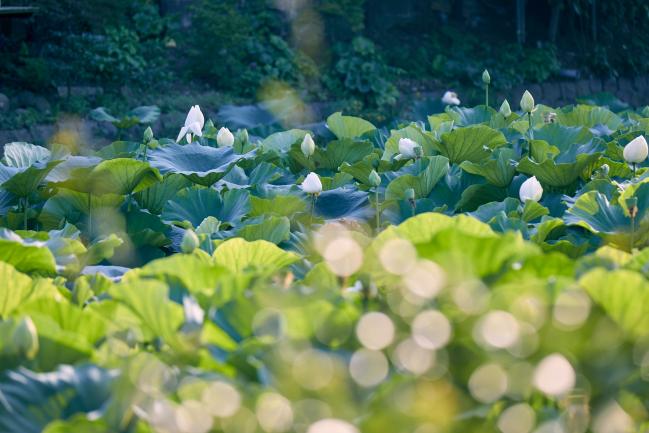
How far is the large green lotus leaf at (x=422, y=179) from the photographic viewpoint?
2.43 metres

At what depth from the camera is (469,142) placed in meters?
2.81

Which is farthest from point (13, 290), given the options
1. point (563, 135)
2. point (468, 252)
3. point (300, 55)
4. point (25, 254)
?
point (300, 55)

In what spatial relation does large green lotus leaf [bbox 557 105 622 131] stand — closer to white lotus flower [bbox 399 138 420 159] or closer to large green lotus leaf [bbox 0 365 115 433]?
white lotus flower [bbox 399 138 420 159]

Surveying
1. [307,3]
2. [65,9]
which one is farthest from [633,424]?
[307,3]

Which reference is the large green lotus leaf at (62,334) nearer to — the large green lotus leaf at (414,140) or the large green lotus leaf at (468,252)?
the large green lotus leaf at (468,252)

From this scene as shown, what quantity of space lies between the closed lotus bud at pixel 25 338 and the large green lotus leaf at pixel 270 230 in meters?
0.90

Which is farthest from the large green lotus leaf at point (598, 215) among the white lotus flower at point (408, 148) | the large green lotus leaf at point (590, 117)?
the large green lotus leaf at point (590, 117)

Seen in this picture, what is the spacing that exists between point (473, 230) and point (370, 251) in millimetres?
159

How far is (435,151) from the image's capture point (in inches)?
117

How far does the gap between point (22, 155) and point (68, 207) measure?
0.25 m

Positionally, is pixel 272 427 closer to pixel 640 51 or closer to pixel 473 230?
pixel 473 230

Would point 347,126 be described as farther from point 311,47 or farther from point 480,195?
point 311,47

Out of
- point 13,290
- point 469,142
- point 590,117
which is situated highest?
point 13,290

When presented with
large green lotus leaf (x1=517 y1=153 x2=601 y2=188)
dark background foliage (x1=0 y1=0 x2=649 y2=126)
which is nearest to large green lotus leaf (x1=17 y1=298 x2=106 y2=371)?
large green lotus leaf (x1=517 y1=153 x2=601 y2=188)
